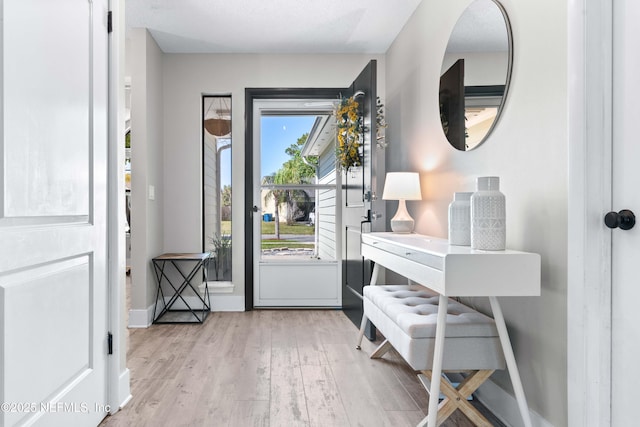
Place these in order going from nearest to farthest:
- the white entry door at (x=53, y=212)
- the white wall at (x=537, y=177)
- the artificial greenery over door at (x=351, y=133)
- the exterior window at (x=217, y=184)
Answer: the white entry door at (x=53, y=212) < the white wall at (x=537, y=177) < the artificial greenery over door at (x=351, y=133) < the exterior window at (x=217, y=184)

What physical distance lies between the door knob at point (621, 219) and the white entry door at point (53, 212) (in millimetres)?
1946

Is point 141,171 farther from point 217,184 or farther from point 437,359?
point 437,359

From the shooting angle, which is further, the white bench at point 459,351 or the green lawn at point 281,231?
the green lawn at point 281,231

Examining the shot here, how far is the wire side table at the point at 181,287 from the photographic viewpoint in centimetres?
373

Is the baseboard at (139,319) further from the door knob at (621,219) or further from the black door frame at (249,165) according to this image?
the door knob at (621,219)

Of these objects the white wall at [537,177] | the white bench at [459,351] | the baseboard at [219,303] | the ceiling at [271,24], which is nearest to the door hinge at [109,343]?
the white bench at [459,351]

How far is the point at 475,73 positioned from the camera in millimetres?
2188

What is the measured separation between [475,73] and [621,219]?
3.65 ft

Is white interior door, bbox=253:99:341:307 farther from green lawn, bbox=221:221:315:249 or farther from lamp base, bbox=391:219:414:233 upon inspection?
lamp base, bbox=391:219:414:233

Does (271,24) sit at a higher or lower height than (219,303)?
higher

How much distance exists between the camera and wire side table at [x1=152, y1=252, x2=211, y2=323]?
3.73m

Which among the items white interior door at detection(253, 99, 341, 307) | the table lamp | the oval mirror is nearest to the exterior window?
white interior door at detection(253, 99, 341, 307)

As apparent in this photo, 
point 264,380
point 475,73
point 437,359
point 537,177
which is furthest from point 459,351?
point 475,73

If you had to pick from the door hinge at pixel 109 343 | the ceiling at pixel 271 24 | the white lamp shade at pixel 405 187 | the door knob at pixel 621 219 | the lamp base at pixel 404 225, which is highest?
the ceiling at pixel 271 24
